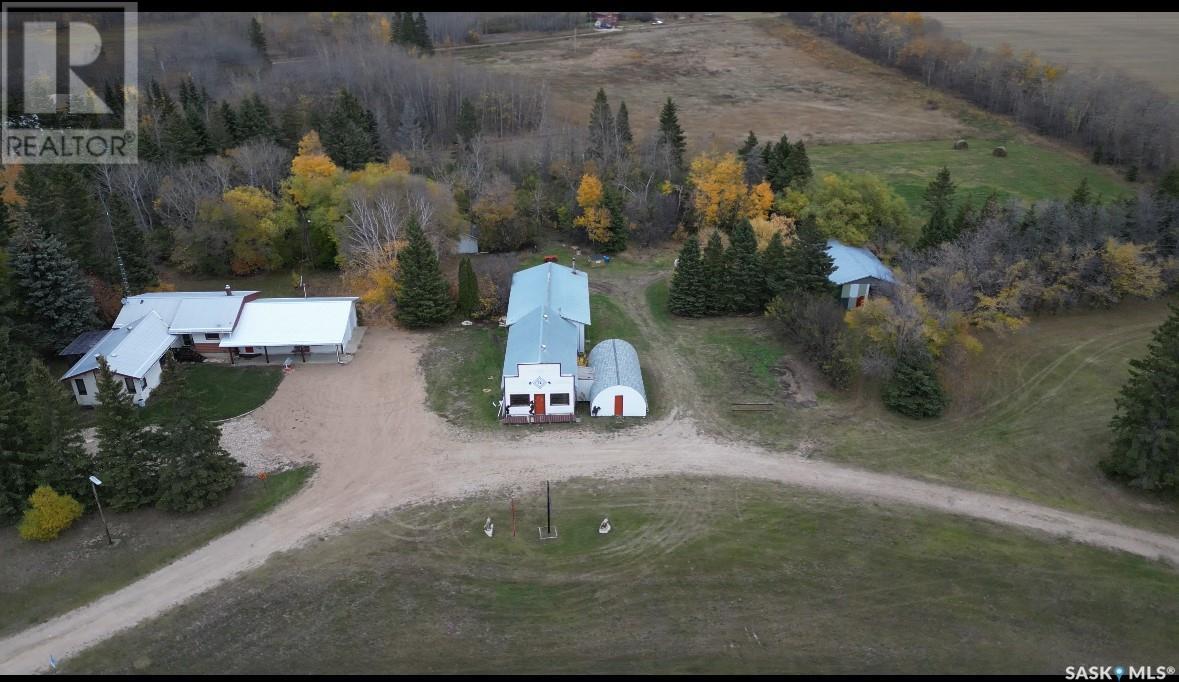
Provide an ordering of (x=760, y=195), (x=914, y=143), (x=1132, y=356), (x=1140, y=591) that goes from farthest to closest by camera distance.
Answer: (x=914, y=143)
(x=760, y=195)
(x=1132, y=356)
(x=1140, y=591)

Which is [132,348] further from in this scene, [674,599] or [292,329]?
[674,599]

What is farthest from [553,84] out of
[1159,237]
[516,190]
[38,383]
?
[38,383]

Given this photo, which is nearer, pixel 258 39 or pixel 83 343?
pixel 83 343

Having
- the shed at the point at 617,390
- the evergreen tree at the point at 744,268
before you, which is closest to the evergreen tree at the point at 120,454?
the shed at the point at 617,390

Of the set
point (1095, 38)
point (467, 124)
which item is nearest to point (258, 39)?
point (467, 124)

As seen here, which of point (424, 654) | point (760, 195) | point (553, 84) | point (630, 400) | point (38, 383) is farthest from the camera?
point (553, 84)

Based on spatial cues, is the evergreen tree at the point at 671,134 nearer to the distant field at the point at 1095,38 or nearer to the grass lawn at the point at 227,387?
the distant field at the point at 1095,38

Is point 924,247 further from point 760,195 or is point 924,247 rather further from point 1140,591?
point 1140,591
